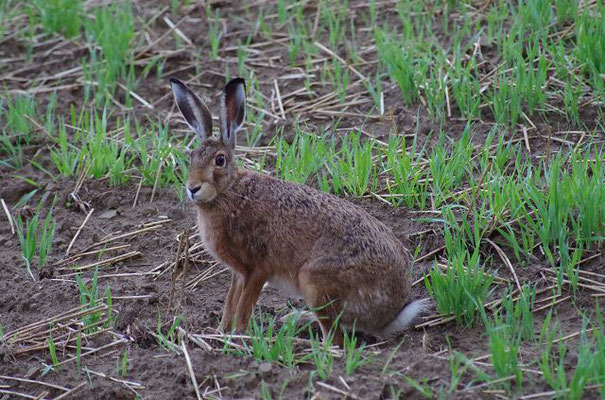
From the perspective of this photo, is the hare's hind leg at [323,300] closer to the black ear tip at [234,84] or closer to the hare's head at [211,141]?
the hare's head at [211,141]

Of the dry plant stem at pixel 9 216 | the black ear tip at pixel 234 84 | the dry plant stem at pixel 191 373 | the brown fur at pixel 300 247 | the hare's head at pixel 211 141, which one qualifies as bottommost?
the dry plant stem at pixel 9 216

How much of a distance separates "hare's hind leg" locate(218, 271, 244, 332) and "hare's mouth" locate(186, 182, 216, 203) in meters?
0.44

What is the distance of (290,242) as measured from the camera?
517cm

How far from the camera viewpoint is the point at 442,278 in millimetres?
4906

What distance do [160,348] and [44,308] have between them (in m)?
1.00

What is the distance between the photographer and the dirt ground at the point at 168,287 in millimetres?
4465

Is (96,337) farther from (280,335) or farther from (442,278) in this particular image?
(442,278)

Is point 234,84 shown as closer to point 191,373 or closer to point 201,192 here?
point 201,192

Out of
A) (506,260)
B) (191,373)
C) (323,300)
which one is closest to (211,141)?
(323,300)

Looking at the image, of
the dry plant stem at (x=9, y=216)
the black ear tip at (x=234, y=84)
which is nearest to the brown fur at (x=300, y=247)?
the black ear tip at (x=234, y=84)

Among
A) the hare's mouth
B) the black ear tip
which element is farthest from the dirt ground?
the black ear tip

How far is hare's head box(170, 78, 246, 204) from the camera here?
5.23 metres

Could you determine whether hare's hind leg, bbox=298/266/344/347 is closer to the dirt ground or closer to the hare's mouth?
the dirt ground

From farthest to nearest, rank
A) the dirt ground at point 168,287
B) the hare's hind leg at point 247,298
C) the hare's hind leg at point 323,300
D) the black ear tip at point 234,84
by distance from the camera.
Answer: the black ear tip at point 234,84
the hare's hind leg at point 247,298
the hare's hind leg at point 323,300
the dirt ground at point 168,287
